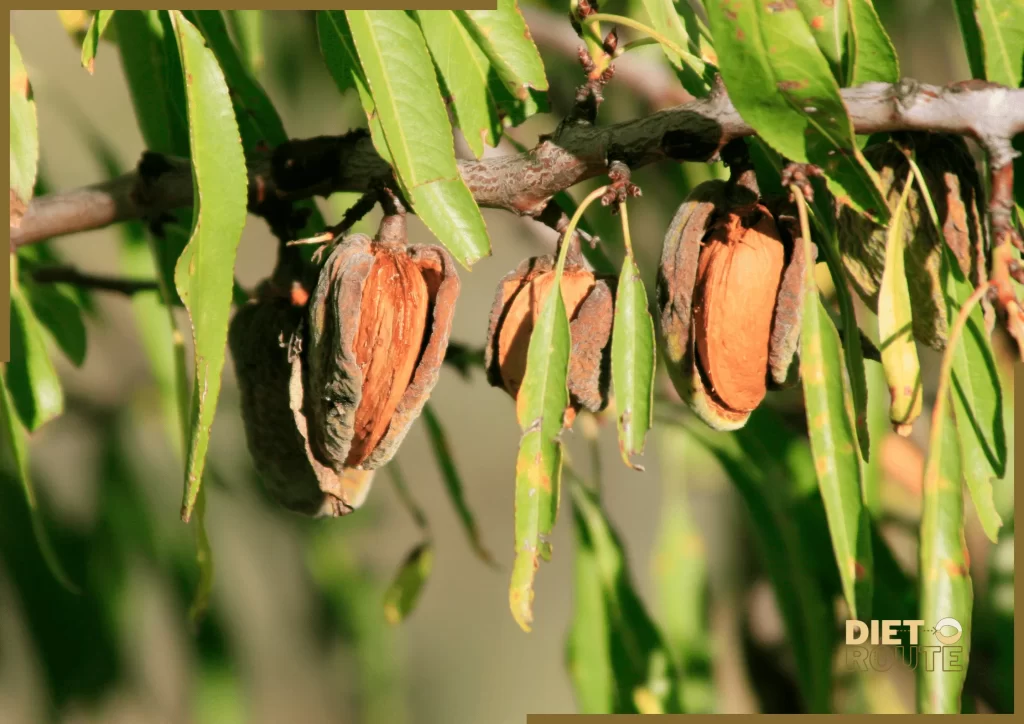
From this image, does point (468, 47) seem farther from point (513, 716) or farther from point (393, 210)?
point (513, 716)


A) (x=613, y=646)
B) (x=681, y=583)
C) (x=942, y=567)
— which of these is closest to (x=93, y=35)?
(x=942, y=567)

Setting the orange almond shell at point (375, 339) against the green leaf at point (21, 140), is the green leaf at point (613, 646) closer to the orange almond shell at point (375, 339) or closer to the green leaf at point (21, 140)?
the orange almond shell at point (375, 339)

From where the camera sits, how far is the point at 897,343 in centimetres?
55

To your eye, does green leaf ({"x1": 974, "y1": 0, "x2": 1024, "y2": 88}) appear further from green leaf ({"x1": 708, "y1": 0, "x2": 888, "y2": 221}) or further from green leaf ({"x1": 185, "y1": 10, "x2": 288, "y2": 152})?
green leaf ({"x1": 185, "y1": 10, "x2": 288, "y2": 152})

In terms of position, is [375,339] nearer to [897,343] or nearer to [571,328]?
[571,328]

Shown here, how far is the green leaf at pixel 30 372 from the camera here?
2.85 feet

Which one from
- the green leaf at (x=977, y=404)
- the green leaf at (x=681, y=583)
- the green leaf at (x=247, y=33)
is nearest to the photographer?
the green leaf at (x=977, y=404)

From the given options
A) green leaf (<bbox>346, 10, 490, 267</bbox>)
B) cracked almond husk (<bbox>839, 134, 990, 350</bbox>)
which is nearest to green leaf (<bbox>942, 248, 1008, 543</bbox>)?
cracked almond husk (<bbox>839, 134, 990, 350</bbox>)

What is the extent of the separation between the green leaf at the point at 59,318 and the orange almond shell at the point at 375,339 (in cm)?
48

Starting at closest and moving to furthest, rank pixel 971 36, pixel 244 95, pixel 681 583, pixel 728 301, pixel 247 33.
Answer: pixel 728 301 → pixel 971 36 → pixel 244 95 → pixel 247 33 → pixel 681 583

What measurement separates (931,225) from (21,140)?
557 mm

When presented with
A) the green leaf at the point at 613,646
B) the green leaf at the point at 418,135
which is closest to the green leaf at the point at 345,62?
the green leaf at the point at 418,135

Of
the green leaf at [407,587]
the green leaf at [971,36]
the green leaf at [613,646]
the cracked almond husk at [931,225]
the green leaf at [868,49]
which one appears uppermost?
the green leaf at [971,36]

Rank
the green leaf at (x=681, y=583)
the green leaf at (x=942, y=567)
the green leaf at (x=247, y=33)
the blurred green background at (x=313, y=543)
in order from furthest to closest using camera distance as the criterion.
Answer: the blurred green background at (x=313, y=543), the green leaf at (x=681, y=583), the green leaf at (x=247, y=33), the green leaf at (x=942, y=567)
